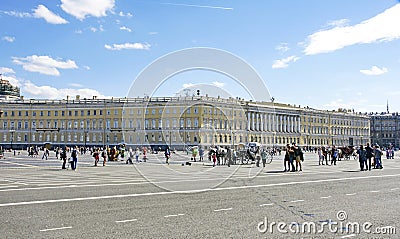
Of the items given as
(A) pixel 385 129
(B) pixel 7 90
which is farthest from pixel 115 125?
(A) pixel 385 129

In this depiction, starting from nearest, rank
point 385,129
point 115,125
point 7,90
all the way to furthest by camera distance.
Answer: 1. point 115,125
2. point 7,90
3. point 385,129

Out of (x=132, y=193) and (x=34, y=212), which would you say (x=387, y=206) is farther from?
(x=34, y=212)

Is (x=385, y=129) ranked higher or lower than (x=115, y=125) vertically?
higher

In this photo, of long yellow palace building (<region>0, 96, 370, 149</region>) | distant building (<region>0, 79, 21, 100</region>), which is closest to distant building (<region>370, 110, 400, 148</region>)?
long yellow palace building (<region>0, 96, 370, 149</region>)

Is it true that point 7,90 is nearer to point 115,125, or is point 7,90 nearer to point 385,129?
point 115,125

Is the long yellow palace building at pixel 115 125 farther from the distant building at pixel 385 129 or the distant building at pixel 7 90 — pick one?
the distant building at pixel 385 129

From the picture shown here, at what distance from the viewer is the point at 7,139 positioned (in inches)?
4424

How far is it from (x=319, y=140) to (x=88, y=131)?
7760cm

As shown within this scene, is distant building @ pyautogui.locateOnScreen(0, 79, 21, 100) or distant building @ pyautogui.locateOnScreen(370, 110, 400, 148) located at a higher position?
distant building @ pyautogui.locateOnScreen(0, 79, 21, 100)

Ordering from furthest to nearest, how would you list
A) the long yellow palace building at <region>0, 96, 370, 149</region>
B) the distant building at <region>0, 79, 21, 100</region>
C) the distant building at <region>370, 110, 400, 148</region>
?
the distant building at <region>370, 110, 400, 148</region> → the distant building at <region>0, 79, 21, 100</region> → the long yellow palace building at <region>0, 96, 370, 149</region>

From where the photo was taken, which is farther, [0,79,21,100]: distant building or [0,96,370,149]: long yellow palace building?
[0,79,21,100]: distant building

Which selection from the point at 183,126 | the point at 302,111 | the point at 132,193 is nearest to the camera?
the point at 132,193

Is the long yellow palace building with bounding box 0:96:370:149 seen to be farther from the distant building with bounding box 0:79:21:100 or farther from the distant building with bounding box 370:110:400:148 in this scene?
the distant building with bounding box 370:110:400:148

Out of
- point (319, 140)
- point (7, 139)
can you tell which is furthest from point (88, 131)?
point (319, 140)
